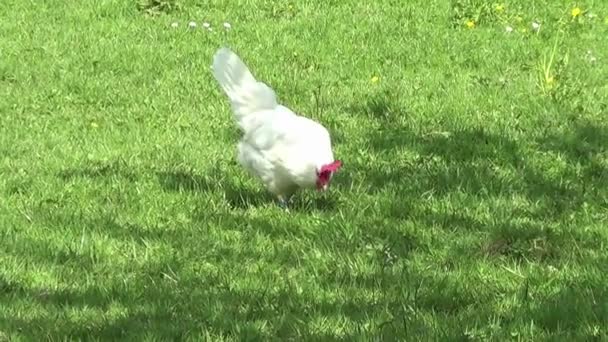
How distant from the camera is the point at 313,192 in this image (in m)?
6.57

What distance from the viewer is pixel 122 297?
4891 mm

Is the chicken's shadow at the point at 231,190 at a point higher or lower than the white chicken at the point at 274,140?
lower

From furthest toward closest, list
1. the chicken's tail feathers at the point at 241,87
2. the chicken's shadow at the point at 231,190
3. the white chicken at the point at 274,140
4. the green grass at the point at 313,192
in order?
the chicken's tail feathers at the point at 241,87, the chicken's shadow at the point at 231,190, the white chicken at the point at 274,140, the green grass at the point at 313,192

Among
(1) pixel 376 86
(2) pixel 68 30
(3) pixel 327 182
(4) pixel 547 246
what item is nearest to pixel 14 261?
(3) pixel 327 182

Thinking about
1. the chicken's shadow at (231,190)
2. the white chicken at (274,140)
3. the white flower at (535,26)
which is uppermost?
the white chicken at (274,140)

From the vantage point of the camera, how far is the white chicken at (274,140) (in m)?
6.07

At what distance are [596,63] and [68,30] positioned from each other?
16.2ft

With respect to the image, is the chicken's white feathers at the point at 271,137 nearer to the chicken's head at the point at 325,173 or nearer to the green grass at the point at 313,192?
the chicken's head at the point at 325,173

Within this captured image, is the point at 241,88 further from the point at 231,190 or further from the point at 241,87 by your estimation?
the point at 231,190

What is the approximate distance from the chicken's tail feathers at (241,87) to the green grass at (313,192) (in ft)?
1.62

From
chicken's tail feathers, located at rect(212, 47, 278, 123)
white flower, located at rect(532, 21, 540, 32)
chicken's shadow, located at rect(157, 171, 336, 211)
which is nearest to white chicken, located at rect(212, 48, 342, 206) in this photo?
chicken's tail feathers, located at rect(212, 47, 278, 123)

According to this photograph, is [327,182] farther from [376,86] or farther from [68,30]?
[68,30]

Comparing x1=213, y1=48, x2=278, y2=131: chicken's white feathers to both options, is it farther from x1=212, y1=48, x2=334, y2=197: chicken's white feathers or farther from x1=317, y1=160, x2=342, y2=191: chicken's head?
x1=317, y1=160, x2=342, y2=191: chicken's head

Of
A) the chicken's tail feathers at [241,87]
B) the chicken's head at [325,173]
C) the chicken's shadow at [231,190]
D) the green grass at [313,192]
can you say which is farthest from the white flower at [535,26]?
the chicken's head at [325,173]
